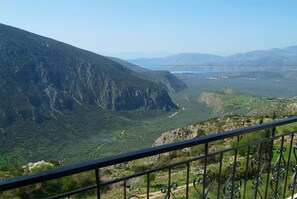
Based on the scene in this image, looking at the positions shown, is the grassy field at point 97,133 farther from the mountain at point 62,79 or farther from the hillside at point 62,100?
the mountain at point 62,79

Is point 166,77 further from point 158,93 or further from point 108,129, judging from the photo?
point 108,129

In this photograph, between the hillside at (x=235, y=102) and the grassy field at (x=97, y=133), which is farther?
the hillside at (x=235, y=102)

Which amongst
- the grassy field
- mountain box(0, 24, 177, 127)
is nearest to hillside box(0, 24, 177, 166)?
mountain box(0, 24, 177, 127)

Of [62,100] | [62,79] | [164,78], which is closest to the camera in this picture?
[62,100]

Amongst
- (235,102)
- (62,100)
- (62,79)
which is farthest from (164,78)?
(235,102)

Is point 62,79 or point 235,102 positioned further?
point 62,79

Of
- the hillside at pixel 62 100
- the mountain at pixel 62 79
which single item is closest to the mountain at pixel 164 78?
the hillside at pixel 62 100

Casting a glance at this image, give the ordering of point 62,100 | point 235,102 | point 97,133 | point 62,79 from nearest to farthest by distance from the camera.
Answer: point 97,133 < point 235,102 < point 62,100 < point 62,79

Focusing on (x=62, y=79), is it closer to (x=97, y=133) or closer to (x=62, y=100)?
(x=62, y=100)

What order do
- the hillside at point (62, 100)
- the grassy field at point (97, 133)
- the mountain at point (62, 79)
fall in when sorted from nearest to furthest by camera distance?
the grassy field at point (97, 133) < the hillside at point (62, 100) < the mountain at point (62, 79)

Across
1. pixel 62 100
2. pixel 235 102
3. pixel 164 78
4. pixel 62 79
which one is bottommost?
pixel 62 100

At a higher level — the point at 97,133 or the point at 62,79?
the point at 62,79
